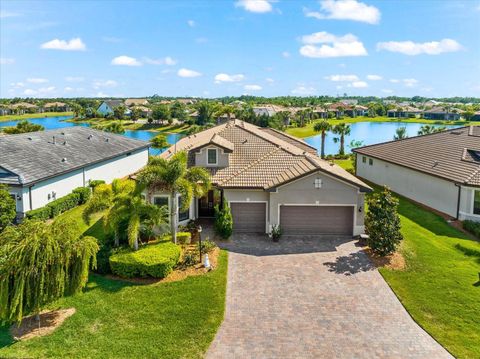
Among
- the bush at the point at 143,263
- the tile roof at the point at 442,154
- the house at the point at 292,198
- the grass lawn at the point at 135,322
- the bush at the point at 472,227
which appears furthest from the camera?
the tile roof at the point at 442,154

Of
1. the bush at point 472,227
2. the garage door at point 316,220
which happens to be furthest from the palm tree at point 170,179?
the bush at point 472,227

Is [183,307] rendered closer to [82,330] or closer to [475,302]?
[82,330]

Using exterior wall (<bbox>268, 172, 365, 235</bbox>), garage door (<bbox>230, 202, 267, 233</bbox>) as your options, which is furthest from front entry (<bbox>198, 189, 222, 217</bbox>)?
exterior wall (<bbox>268, 172, 365, 235</bbox>)

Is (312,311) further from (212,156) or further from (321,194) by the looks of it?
(212,156)

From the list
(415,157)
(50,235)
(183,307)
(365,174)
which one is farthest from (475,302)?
(365,174)

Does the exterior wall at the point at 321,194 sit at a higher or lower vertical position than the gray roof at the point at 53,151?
lower

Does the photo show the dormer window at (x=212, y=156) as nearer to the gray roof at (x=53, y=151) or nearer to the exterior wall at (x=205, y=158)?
the exterior wall at (x=205, y=158)

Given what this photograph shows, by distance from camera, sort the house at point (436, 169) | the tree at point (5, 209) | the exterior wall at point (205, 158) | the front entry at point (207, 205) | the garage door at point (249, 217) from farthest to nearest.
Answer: the front entry at point (207, 205) → the exterior wall at point (205, 158) → the house at point (436, 169) → the garage door at point (249, 217) → the tree at point (5, 209)

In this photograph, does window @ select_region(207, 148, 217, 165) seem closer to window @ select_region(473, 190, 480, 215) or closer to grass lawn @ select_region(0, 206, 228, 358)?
grass lawn @ select_region(0, 206, 228, 358)
